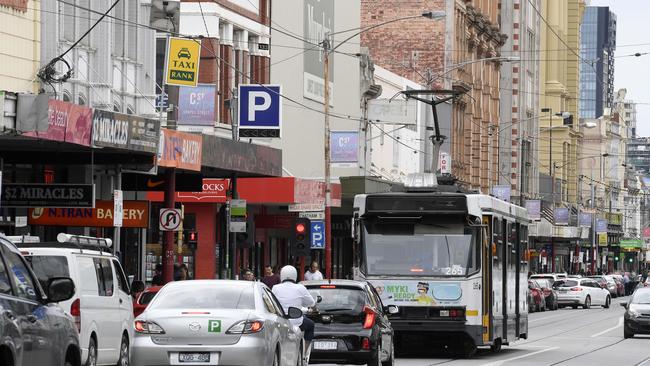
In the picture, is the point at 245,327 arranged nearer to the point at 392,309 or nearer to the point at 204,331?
the point at 204,331

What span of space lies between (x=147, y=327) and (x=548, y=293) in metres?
52.8

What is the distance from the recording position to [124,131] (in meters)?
Answer: 31.1

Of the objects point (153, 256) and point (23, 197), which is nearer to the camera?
point (23, 197)

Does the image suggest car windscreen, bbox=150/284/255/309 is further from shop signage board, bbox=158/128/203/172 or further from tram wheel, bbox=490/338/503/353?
shop signage board, bbox=158/128/203/172

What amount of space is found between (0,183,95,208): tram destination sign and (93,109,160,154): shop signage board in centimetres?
126

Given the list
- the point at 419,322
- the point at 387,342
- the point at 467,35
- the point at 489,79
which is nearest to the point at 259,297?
the point at 387,342

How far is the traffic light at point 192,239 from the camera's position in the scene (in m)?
45.9

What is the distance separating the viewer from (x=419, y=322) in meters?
29.1

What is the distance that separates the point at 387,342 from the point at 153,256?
903 inches

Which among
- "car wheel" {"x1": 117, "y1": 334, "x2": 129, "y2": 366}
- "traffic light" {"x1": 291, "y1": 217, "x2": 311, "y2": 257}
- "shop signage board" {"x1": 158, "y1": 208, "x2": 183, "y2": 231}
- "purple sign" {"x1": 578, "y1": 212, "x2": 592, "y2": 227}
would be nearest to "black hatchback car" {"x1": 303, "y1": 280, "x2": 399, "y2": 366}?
"car wheel" {"x1": 117, "y1": 334, "x2": 129, "y2": 366}

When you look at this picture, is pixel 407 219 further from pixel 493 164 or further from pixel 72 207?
pixel 493 164

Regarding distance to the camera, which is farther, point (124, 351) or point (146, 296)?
point (146, 296)

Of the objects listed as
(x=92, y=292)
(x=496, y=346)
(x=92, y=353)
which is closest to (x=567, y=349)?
(x=496, y=346)

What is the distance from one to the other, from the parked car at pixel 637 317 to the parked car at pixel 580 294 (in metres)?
30.7
